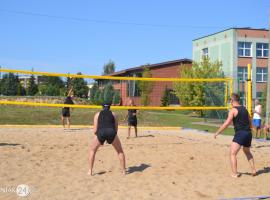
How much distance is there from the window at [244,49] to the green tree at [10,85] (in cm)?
3133

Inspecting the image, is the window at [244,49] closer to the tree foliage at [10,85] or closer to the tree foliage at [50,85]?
the tree foliage at [50,85]

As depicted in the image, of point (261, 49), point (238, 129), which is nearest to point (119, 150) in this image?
point (238, 129)

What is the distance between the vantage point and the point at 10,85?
42.4ft

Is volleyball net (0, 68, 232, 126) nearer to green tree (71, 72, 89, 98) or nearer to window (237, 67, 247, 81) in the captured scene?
green tree (71, 72, 89, 98)

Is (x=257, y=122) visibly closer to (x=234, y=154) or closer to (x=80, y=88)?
(x=80, y=88)

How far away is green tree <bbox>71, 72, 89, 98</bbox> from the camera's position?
14.5 metres

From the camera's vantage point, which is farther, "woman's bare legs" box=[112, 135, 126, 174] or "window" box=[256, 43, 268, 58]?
"window" box=[256, 43, 268, 58]

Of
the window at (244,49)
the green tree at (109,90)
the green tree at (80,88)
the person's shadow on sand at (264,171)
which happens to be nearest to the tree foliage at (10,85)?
the green tree at (80,88)

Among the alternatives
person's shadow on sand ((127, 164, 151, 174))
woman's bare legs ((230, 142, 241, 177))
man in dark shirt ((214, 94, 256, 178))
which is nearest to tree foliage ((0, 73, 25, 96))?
person's shadow on sand ((127, 164, 151, 174))

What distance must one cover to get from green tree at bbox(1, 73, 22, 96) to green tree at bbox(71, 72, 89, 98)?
2133 millimetres

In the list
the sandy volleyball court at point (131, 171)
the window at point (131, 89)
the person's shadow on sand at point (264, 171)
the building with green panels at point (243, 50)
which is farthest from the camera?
the building with green panels at point (243, 50)

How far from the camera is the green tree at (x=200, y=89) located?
22609mm

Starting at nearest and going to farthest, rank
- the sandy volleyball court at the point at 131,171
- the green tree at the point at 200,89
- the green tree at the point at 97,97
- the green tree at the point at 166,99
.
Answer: the sandy volleyball court at the point at 131,171
the green tree at the point at 97,97
the green tree at the point at 166,99
the green tree at the point at 200,89

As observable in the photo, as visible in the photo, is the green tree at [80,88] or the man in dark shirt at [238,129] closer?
the man in dark shirt at [238,129]
